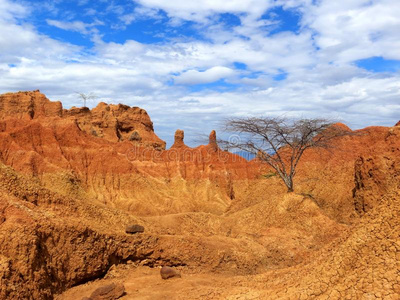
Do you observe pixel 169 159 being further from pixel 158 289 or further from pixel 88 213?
pixel 158 289

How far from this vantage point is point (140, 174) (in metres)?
42.6

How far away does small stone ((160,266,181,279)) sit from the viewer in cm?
1298

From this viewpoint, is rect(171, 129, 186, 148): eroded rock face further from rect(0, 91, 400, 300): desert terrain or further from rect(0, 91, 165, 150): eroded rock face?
rect(0, 91, 400, 300): desert terrain

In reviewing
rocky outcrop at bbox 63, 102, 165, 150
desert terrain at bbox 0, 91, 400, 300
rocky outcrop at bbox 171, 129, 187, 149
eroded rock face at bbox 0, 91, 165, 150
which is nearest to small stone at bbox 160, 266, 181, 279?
desert terrain at bbox 0, 91, 400, 300

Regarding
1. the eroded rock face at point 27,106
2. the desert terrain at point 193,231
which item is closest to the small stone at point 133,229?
the desert terrain at point 193,231

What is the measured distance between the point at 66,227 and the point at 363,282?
9615 millimetres

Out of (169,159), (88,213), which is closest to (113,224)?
(88,213)

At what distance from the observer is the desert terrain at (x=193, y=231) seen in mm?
8359

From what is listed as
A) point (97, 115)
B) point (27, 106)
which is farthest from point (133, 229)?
point (97, 115)

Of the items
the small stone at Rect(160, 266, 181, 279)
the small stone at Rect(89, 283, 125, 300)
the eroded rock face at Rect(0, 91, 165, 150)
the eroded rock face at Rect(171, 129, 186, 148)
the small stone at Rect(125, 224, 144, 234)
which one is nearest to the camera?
the small stone at Rect(89, 283, 125, 300)

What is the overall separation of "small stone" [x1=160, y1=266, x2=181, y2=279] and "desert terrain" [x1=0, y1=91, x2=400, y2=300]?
30 centimetres

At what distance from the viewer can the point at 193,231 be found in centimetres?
2117

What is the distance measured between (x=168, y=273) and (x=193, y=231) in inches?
324

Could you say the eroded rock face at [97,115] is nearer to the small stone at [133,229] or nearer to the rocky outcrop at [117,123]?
the rocky outcrop at [117,123]
